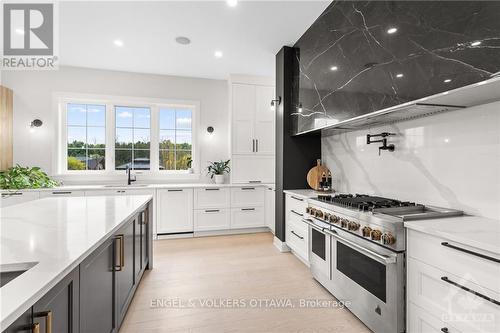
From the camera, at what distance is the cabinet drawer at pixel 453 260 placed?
1132 mm

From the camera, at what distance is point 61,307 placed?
3.15ft

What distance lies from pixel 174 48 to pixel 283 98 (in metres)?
1.76

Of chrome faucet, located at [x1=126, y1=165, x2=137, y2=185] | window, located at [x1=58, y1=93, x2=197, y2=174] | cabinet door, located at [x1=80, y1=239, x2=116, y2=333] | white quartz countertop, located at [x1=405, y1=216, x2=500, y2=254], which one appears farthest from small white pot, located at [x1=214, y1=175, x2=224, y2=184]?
white quartz countertop, located at [x1=405, y1=216, x2=500, y2=254]

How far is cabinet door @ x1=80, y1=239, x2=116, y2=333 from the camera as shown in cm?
116

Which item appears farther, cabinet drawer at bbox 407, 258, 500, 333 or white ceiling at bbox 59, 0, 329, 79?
white ceiling at bbox 59, 0, 329, 79

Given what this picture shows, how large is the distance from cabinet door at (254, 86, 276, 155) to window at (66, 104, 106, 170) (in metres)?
2.86

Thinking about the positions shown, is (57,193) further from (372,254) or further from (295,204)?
(372,254)

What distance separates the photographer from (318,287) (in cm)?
248

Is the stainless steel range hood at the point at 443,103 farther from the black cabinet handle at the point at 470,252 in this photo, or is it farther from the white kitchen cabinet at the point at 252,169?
the white kitchen cabinet at the point at 252,169

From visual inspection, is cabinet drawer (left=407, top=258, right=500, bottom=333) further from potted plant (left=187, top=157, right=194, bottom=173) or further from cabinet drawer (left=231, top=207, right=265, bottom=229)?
potted plant (left=187, top=157, right=194, bottom=173)

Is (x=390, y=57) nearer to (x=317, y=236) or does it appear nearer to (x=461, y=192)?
(x=461, y=192)

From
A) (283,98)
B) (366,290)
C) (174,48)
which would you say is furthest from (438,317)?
(174,48)

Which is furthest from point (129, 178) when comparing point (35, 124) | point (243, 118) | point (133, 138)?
point (243, 118)

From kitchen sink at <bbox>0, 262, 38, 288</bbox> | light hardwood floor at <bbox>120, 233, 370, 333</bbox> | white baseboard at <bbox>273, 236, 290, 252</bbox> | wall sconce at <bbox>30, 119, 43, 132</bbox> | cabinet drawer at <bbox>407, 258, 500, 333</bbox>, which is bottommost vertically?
light hardwood floor at <bbox>120, 233, 370, 333</bbox>
